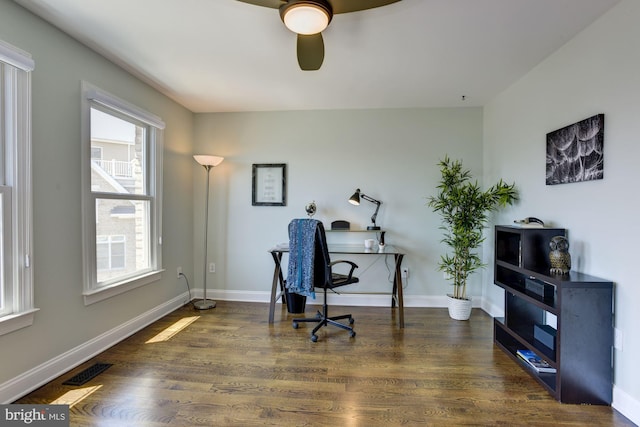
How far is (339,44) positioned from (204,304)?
3116 millimetres

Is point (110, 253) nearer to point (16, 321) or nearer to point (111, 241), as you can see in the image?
point (111, 241)

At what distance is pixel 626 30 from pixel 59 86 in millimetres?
3675

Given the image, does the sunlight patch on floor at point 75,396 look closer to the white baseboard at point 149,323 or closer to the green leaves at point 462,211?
the white baseboard at point 149,323

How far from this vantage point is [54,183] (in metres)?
2.08

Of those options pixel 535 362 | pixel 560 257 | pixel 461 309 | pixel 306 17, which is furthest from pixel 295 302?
pixel 306 17

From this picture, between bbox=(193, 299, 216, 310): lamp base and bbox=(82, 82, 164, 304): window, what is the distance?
0.63 meters

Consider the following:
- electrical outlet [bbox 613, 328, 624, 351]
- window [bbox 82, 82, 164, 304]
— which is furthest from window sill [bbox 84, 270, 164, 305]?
electrical outlet [bbox 613, 328, 624, 351]

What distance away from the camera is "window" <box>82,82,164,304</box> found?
236 centimetres

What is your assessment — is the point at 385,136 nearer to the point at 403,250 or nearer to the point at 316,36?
the point at 403,250

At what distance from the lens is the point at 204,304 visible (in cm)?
359

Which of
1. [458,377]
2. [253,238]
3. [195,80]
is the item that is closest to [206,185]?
[253,238]

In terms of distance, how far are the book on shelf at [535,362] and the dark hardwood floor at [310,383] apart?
108 millimetres

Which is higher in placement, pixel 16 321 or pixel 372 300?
pixel 16 321

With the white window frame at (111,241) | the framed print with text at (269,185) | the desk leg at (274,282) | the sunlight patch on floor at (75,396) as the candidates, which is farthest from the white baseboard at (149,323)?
the framed print with text at (269,185)
